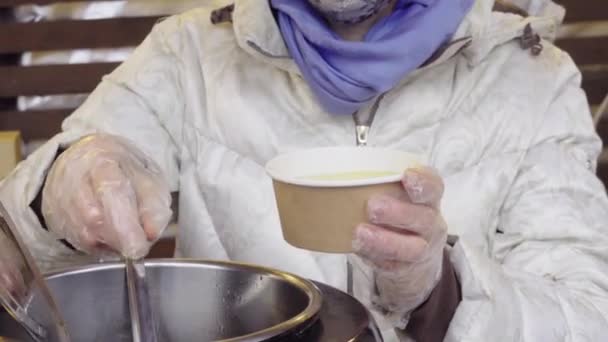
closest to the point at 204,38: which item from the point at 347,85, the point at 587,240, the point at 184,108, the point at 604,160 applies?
the point at 184,108

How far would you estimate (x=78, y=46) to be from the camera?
3.16 meters

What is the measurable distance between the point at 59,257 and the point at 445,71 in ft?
2.05

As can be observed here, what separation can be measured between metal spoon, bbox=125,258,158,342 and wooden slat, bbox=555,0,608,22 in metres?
2.36

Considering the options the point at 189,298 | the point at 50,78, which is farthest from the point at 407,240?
the point at 50,78

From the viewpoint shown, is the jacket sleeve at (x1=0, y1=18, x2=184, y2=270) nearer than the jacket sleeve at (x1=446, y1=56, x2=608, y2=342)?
No

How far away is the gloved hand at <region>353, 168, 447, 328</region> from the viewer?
3.17 ft

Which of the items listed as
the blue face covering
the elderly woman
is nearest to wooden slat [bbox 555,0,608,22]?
the elderly woman

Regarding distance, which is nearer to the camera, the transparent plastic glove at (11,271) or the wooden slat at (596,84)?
the transparent plastic glove at (11,271)

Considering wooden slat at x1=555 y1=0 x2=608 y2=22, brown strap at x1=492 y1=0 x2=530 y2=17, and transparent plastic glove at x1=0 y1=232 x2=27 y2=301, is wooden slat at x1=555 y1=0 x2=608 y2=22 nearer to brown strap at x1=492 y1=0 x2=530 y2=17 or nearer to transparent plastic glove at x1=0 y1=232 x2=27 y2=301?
brown strap at x1=492 y1=0 x2=530 y2=17

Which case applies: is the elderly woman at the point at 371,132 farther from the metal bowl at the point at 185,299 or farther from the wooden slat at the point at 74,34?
the wooden slat at the point at 74,34

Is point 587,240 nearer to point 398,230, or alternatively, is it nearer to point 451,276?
point 451,276

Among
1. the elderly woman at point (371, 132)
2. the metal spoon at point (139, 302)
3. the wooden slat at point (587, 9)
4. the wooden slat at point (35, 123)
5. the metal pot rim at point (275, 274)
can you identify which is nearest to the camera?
the metal pot rim at point (275, 274)

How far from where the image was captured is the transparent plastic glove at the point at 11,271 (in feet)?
2.99

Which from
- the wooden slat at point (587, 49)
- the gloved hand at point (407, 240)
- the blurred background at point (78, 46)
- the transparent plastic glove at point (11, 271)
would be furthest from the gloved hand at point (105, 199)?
the wooden slat at point (587, 49)
